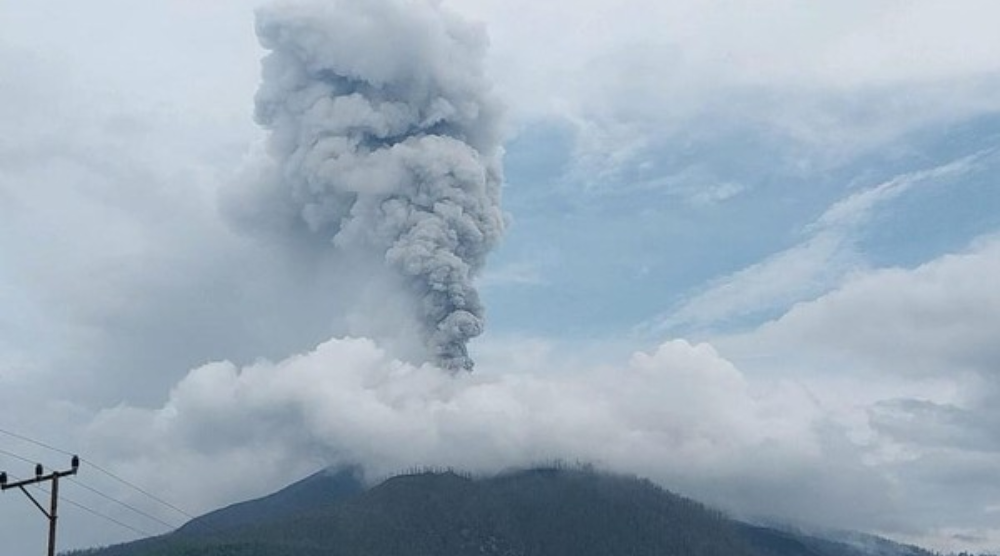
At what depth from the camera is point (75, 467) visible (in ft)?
175

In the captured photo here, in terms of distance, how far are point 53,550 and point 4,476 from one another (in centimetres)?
354

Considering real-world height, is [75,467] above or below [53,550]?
above

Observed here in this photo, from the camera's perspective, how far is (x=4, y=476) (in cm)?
5184

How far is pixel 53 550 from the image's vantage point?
51781mm

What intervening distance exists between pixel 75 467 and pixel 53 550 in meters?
3.50

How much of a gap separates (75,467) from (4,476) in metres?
2.81
